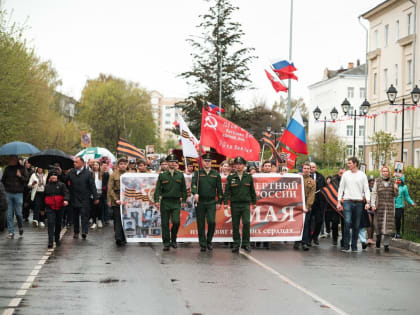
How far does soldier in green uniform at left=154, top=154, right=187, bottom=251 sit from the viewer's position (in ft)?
51.1

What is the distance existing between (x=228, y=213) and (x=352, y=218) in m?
2.69

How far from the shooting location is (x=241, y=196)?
15.6 meters

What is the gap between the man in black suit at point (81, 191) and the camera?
17.8 meters

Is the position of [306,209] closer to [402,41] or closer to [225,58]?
[225,58]

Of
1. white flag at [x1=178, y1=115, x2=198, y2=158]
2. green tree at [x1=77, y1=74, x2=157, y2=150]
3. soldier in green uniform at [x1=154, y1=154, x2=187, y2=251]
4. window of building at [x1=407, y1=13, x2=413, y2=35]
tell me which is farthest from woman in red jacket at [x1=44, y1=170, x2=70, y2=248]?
green tree at [x1=77, y1=74, x2=157, y2=150]

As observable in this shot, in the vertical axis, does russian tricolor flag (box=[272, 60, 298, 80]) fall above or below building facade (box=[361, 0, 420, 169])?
below

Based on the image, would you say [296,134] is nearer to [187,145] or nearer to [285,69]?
[187,145]

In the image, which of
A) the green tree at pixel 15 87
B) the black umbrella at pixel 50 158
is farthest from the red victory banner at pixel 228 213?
the green tree at pixel 15 87

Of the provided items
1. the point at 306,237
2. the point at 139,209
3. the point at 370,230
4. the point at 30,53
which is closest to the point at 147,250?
the point at 139,209

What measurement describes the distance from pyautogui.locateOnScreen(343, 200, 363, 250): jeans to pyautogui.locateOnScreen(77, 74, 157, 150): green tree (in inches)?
2652

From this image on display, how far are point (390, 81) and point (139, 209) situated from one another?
49896mm

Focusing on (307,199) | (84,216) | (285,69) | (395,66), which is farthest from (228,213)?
(395,66)

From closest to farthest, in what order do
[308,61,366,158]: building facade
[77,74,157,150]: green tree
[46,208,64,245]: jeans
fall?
[46,208,64,245]: jeans
[77,74,157,150]: green tree
[308,61,366,158]: building facade

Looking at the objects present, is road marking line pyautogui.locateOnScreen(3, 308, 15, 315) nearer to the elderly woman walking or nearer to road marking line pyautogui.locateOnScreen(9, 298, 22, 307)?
road marking line pyautogui.locateOnScreen(9, 298, 22, 307)
